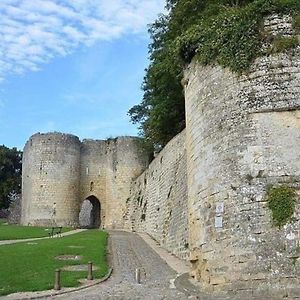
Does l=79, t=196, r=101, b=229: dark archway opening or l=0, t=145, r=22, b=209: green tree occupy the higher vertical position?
l=0, t=145, r=22, b=209: green tree

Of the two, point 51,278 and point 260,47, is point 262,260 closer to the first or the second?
point 260,47

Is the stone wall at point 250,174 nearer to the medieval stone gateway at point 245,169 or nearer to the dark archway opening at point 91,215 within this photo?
the medieval stone gateway at point 245,169

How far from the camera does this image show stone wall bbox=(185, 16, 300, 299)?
436 inches

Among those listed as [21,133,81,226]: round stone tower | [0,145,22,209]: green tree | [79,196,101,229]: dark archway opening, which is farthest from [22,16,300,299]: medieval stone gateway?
[0,145,22,209]: green tree

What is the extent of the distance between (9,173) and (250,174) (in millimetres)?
51579

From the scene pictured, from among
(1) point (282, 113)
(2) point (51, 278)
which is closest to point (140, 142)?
(2) point (51, 278)

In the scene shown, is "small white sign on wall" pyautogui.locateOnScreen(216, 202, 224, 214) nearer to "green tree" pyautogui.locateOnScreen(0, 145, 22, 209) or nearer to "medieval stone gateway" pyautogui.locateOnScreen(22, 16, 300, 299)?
"medieval stone gateway" pyautogui.locateOnScreen(22, 16, 300, 299)

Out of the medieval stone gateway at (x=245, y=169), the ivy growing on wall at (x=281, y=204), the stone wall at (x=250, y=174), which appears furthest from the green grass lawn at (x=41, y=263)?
the ivy growing on wall at (x=281, y=204)

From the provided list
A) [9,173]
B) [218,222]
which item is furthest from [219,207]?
[9,173]

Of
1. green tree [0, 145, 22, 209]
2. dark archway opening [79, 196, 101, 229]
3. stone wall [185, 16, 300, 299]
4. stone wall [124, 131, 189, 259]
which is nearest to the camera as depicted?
stone wall [185, 16, 300, 299]

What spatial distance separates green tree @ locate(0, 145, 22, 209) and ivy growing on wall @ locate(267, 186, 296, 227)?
162 ft

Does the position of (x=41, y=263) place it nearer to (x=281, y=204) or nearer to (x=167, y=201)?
(x=167, y=201)

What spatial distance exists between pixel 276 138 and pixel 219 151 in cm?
147

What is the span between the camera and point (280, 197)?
1135cm
